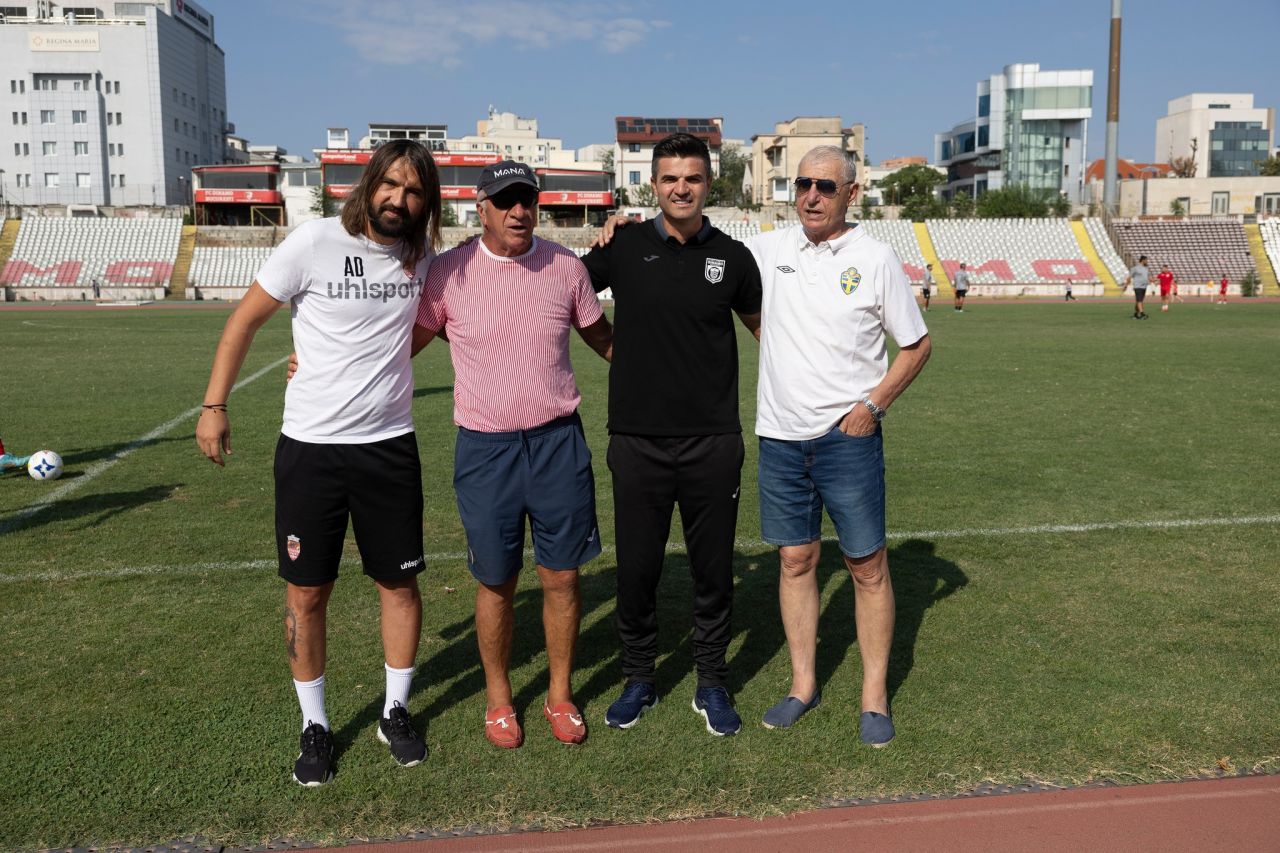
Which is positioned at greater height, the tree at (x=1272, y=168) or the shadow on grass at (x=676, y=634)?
the tree at (x=1272, y=168)

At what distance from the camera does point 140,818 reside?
3.21 meters

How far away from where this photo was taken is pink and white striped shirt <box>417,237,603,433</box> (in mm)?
3623

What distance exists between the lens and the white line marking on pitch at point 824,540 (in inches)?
227

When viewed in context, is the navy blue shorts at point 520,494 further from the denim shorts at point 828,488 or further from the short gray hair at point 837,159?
the short gray hair at point 837,159

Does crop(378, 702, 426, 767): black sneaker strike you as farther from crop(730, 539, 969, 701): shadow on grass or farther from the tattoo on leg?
crop(730, 539, 969, 701): shadow on grass

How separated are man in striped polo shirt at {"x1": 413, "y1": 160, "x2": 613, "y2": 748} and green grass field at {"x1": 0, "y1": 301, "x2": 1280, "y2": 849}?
51 centimetres

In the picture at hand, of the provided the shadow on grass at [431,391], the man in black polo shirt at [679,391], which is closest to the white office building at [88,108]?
the shadow on grass at [431,391]

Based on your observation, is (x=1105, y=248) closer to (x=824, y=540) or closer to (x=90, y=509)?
(x=824, y=540)

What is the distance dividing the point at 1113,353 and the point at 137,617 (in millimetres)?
17372

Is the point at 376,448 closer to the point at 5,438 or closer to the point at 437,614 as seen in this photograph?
the point at 437,614

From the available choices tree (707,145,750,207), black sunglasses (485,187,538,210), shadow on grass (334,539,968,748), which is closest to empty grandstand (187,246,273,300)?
shadow on grass (334,539,968,748)

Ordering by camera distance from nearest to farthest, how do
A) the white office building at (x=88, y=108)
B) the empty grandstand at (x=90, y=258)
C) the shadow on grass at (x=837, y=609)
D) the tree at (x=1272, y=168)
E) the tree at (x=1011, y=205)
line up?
the shadow on grass at (x=837, y=609) < the empty grandstand at (x=90, y=258) < the tree at (x=1011, y=205) < the white office building at (x=88, y=108) < the tree at (x=1272, y=168)

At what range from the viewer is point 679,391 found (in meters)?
3.75

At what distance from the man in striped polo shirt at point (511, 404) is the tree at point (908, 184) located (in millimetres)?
91626
